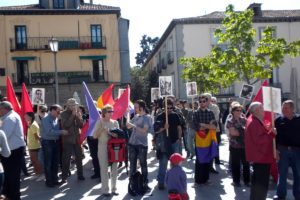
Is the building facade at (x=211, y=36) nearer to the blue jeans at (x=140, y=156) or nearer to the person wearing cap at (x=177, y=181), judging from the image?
the blue jeans at (x=140, y=156)

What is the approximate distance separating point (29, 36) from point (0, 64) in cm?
325

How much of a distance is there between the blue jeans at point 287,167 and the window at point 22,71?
30.6m

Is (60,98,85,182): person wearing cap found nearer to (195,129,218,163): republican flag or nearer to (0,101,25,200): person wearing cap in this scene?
(0,101,25,200): person wearing cap

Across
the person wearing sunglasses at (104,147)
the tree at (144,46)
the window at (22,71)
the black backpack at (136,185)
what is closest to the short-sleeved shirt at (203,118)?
the black backpack at (136,185)

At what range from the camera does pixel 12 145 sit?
26.3 ft

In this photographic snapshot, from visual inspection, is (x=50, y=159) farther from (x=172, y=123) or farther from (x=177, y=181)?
(x=177, y=181)

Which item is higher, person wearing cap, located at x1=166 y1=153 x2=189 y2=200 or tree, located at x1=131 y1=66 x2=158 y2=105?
tree, located at x1=131 y1=66 x2=158 y2=105

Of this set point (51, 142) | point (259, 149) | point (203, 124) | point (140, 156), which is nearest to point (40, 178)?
point (51, 142)

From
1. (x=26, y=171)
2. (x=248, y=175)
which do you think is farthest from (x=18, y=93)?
(x=248, y=175)

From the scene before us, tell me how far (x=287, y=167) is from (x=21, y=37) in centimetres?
3161

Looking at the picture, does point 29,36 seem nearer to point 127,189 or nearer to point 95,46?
point 95,46

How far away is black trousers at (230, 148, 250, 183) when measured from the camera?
900 cm

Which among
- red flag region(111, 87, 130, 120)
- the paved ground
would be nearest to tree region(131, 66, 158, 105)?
the paved ground

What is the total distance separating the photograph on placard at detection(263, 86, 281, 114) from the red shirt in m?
0.77
